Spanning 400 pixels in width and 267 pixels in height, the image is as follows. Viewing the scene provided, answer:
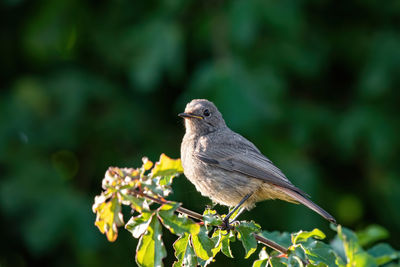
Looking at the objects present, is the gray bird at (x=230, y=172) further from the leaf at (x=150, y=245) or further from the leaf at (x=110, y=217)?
the leaf at (x=110, y=217)

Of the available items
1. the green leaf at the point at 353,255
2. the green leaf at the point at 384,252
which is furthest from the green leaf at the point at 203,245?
the green leaf at the point at 384,252

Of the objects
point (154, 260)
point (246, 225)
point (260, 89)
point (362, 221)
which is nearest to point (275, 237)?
point (246, 225)

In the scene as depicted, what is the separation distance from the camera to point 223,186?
14.4ft

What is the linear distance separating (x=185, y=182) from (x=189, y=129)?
2.36 meters

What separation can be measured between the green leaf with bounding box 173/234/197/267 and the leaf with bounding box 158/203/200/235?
0.33 metres

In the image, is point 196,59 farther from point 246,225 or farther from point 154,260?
point 154,260

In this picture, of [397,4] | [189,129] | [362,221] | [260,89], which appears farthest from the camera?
[362,221]

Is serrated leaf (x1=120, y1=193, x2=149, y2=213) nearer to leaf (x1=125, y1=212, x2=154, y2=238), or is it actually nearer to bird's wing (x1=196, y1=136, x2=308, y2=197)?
leaf (x1=125, y1=212, x2=154, y2=238)

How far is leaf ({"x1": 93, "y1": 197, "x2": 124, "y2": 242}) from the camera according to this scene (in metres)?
2.39

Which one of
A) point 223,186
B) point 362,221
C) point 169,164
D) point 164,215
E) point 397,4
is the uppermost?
point 397,4

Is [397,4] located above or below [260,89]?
above

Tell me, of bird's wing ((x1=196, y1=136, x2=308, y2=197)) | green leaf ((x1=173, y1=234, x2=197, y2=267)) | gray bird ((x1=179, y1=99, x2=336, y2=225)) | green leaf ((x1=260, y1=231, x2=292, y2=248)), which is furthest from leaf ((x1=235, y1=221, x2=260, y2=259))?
bird's wing ((x1=196, y1=136, x2=308, y2=197))

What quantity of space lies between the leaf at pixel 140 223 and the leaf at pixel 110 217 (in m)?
0.09

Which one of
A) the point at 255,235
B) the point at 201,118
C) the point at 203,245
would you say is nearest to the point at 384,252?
the point at 255,235
